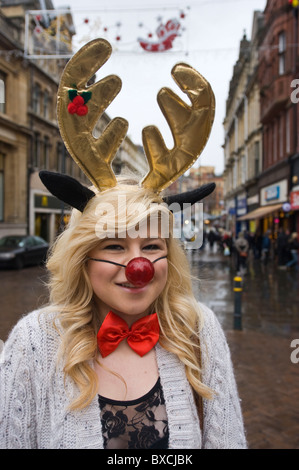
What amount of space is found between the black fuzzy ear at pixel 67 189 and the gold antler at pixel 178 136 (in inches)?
10.4

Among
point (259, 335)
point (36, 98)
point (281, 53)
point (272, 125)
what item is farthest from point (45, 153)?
point (259, 335)

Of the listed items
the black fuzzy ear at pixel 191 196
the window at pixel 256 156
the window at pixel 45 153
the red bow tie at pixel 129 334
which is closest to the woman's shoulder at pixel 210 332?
the red bow tie at pixel 129 334

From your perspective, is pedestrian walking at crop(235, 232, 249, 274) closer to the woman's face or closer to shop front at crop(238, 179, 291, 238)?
shop front at crop(238, 179, 291, 238)

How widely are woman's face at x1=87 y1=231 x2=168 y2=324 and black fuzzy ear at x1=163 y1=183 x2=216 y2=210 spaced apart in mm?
228

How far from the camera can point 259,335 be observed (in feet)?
19.1

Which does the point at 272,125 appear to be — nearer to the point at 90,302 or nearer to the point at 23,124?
the point at 23,124

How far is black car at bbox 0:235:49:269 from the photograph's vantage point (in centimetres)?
1348

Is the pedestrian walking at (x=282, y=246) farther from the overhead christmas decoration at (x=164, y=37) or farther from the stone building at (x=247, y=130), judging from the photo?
the stone building at (x=247, y=130)

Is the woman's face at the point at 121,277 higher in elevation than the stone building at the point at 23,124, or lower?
lower

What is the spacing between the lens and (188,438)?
1.33 meters

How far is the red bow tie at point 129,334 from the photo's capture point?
4.67ft

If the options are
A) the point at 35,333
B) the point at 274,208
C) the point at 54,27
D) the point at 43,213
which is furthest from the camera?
the point at 43,213

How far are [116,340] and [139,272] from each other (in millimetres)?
302
